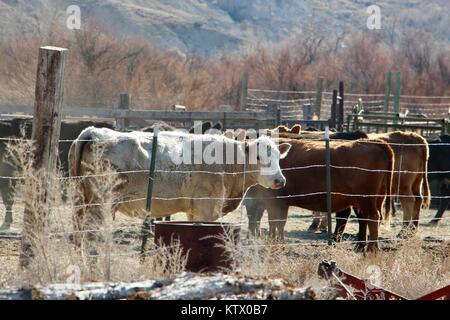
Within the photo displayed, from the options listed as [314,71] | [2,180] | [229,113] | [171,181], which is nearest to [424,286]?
[171,181]

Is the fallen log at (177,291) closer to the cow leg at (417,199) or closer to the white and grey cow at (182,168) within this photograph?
the white and grey cow at (182,168)

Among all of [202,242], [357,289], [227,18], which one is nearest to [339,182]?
[202,242]

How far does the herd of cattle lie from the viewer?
11.5 metres

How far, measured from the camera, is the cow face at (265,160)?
12422mm

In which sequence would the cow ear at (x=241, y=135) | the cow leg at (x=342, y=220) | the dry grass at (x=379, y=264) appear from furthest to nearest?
the cow leg at (x=342, y=220) < the cow ear at (x=241, y=135) < the dry grass at (x=379, y=264)

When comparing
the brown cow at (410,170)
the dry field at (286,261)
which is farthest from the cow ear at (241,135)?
the brown cow at (410,170)

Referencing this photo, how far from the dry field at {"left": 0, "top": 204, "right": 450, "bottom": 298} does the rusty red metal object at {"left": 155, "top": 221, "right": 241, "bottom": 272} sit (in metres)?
0.17

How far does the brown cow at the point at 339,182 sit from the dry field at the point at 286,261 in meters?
0.52

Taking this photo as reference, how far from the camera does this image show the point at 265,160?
41.1 feet

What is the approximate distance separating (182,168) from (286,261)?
279cm

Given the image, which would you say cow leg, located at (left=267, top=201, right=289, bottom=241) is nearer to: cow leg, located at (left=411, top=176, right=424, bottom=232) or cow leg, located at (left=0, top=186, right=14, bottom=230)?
cow leg, located at (left=411, top=176, right=424, bottom=232)

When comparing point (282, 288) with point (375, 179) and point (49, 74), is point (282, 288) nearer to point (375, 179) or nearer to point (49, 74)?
point (49, 74)

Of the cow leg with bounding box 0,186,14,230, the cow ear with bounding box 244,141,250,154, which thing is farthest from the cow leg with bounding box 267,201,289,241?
the cow leg with bounding box 0,186,14,230
